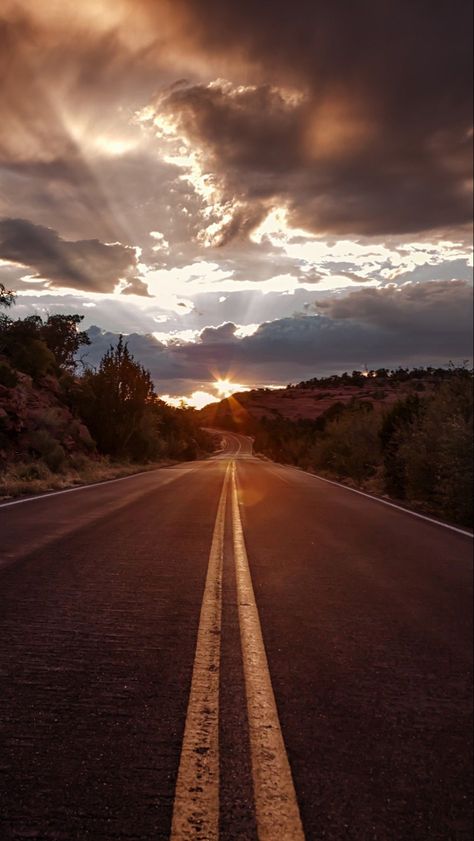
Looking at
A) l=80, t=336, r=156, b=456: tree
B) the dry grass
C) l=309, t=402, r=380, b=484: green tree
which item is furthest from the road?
l=80, t=336, r=156, b=456: tree

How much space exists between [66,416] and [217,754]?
32.0 meters

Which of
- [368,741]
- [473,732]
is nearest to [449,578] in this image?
[473,732]

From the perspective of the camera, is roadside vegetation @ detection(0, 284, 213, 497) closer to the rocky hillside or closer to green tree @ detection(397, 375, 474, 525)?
the rocky hillside

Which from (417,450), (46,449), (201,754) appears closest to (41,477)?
(46,449)

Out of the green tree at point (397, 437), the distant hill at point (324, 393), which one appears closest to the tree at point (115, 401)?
the green tree at point (397, 437)

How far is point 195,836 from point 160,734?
2.51 feet

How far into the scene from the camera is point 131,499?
557 inches

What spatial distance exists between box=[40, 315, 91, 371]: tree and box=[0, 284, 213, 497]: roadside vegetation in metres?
16.3

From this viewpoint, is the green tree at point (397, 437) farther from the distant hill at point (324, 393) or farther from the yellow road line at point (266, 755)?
the distant hill at point (324, 393)

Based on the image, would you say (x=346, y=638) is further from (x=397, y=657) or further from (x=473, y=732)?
(x=473, y=732)

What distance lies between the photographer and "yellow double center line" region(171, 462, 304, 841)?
206 cm

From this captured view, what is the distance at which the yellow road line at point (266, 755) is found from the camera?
6.83ft

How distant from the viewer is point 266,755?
2.58 meters

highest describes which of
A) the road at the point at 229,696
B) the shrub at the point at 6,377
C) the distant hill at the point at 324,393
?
the distant hill at the point at 324,393
